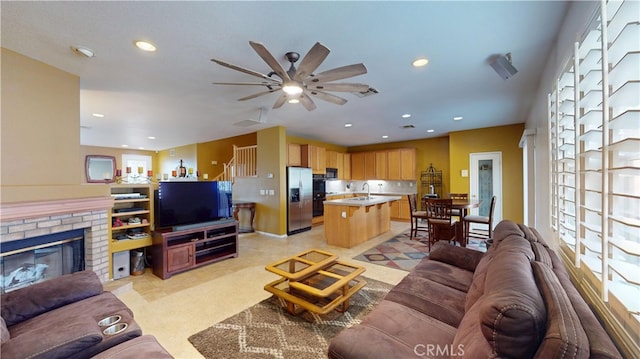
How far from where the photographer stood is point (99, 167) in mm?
8914

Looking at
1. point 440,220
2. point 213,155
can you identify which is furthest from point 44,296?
point 213,155

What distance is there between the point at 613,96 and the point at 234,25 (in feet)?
7.57

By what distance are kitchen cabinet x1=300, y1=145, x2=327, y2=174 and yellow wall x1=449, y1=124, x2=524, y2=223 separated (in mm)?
3659

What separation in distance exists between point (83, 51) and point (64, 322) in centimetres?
235

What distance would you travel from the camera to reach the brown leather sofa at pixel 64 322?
121 centimetres

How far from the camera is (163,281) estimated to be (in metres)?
3.21

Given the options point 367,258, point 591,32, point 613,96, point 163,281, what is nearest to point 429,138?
point 367,258

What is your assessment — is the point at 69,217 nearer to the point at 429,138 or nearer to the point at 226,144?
the point at 226,144

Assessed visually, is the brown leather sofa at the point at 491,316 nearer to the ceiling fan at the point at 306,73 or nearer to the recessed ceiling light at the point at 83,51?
the ceiling fan at the point at 306,73

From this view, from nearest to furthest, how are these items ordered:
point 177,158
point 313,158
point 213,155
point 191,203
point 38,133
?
1. point 38,133
2. point 191,203
3. point 313,158
4. point 213,155
5. point 177,158

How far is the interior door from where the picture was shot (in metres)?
5.66

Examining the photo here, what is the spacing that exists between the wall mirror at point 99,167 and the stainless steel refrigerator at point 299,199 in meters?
7.17

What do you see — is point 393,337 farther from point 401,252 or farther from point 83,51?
point 83,51

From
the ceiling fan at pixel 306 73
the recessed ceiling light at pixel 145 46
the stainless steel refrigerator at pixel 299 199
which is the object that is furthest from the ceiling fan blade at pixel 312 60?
the stainless steel refrigerator at pixel 299 199
